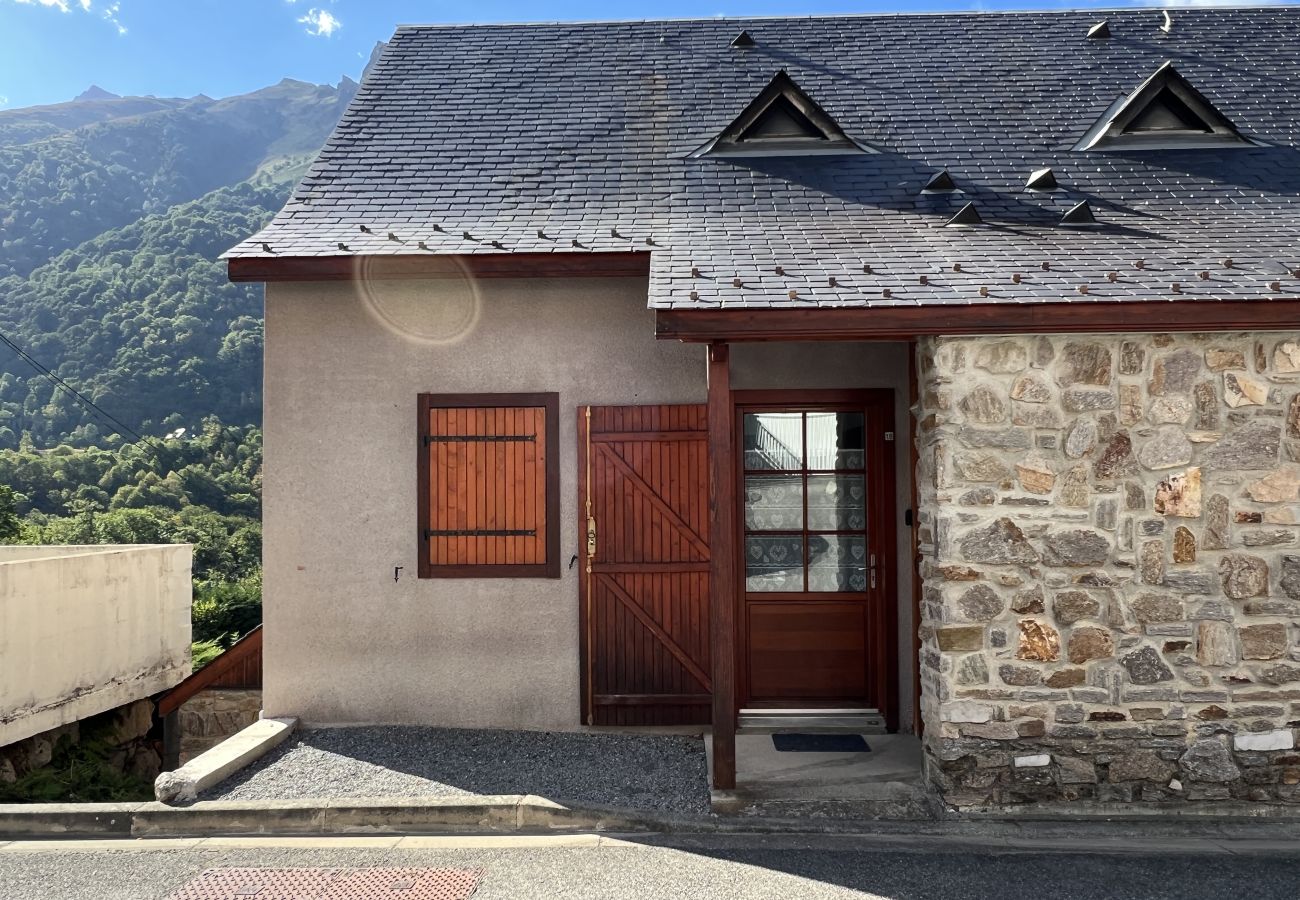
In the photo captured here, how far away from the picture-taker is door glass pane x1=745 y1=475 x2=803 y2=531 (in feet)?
18.8

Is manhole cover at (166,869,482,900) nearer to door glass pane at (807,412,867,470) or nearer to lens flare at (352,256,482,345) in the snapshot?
lens flare at (352,256,482,345)

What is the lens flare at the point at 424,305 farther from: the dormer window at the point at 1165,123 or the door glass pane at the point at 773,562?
the dormer window at the point at 1165,123

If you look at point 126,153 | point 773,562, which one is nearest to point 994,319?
point 773,562

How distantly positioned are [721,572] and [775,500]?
55.2 inches

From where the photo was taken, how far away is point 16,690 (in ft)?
26.3

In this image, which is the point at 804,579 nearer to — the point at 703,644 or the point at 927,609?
the point at 703,644

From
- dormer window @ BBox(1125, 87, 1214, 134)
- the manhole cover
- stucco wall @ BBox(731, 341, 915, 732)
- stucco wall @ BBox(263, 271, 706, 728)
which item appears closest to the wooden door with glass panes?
stucco wall @ BBox(731, 341, 915, 732)

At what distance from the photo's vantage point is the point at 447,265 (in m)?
5.30

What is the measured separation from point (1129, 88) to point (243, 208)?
5431 centimetres

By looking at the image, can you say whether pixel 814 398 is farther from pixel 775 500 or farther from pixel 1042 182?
pixel 1042 182

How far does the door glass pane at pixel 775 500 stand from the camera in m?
5.72

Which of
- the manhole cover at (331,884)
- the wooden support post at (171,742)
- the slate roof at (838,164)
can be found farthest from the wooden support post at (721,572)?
the wooden support post at (171,742)

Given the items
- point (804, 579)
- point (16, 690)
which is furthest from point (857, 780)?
point (16, 690)

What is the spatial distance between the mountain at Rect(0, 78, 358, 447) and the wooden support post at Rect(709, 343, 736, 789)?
3106 cm
